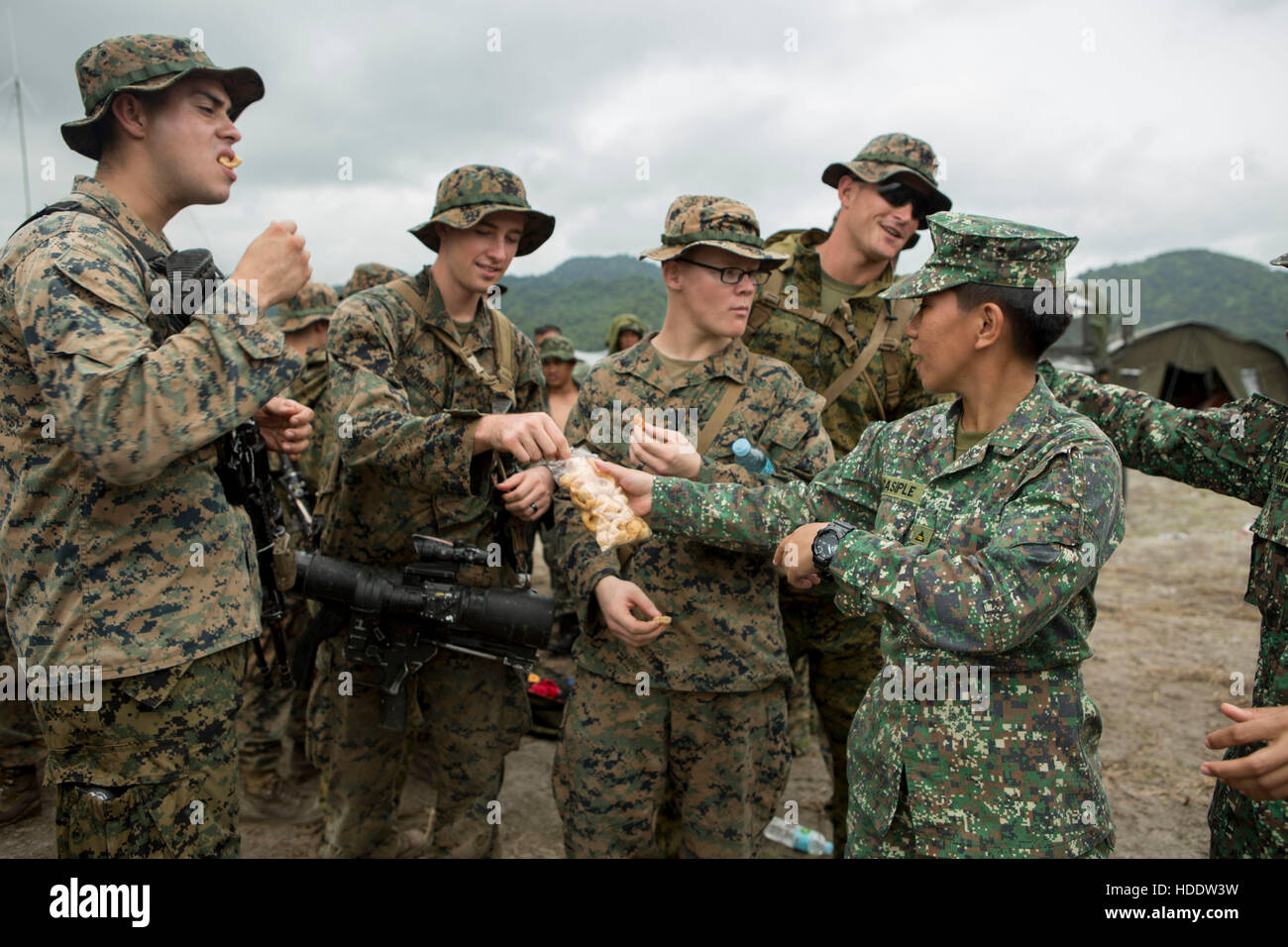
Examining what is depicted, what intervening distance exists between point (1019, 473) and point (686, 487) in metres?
1.04

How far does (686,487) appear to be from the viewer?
8.87 ft

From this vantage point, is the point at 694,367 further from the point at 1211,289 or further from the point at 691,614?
the point at 1211,289

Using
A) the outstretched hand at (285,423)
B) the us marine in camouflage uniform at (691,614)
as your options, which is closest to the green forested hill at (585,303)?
the us marine in camouflage uniform at (691,614)

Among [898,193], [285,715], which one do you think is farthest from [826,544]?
[285,715]

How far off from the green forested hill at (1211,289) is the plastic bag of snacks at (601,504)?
46.1 m

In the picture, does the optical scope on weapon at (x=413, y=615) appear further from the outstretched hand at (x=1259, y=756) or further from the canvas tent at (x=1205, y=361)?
the canvas tent at (x=1205, y=361)

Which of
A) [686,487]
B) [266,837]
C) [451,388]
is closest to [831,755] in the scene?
[686,487]

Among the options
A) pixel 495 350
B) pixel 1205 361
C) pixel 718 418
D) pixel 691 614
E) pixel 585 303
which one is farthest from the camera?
pixel 585 303

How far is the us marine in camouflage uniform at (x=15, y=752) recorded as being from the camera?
4.13 metres

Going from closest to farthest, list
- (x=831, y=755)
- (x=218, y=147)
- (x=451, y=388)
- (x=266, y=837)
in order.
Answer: (x=218, y=147) < (x=451, y=388) < (x=831, y=755) < (x=266, y=837)

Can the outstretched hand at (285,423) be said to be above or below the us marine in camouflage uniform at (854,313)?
below

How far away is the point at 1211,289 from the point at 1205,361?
4394 cm

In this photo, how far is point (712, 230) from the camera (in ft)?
10.5
